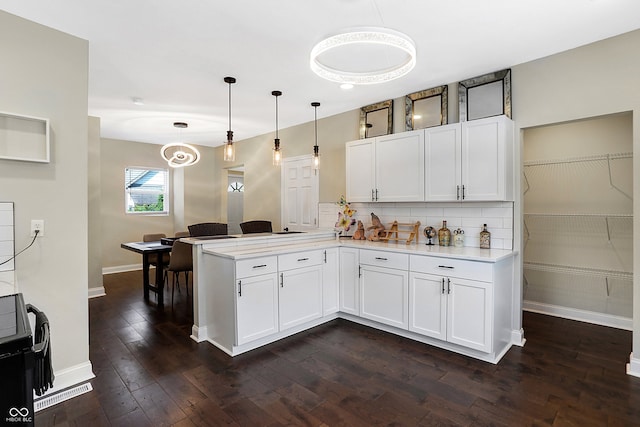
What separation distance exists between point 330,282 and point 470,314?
58.0 inches

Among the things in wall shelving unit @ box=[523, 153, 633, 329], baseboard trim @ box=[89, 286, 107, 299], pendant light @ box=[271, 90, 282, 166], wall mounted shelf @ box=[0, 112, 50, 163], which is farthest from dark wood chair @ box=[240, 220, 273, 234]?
wall shelving unit @ box=[523, 153, 633, 329]

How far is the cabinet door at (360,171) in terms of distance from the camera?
153 inches

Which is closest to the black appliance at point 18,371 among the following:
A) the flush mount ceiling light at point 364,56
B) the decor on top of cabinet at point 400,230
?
the flush mount ceiling light at point 364,56

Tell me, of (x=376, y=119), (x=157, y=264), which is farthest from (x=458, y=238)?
(x=157, y=264)

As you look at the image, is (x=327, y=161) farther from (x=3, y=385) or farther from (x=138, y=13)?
(x=3, y=385)

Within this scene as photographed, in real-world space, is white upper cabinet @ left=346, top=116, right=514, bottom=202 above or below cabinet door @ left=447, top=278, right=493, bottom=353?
above

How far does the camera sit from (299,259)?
332cm

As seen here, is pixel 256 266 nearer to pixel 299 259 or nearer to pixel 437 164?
pixel 299 259

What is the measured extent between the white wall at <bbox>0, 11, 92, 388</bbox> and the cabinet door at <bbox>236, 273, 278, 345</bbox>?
1.18m

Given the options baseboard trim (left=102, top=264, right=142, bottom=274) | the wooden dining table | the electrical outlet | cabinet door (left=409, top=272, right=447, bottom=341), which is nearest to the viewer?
the electrical outlet

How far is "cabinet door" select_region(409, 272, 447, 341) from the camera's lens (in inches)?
115

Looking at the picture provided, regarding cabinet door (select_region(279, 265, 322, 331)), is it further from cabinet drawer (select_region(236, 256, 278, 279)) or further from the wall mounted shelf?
the wall mounted shelf

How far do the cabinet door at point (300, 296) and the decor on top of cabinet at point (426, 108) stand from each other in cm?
202

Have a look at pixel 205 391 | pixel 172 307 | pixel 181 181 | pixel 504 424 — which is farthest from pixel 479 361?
pixel 181 181
